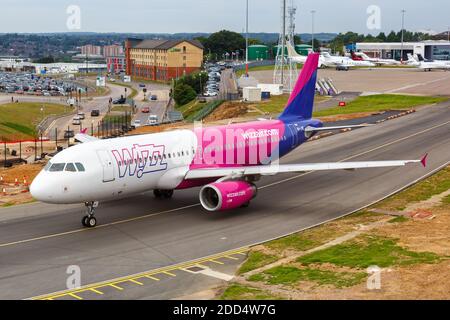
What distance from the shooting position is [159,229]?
1423 inches

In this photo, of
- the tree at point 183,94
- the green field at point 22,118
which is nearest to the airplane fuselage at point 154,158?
the green field at point 22,118

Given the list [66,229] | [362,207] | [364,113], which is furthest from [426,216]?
[364,113]

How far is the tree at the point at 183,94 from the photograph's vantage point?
157 m

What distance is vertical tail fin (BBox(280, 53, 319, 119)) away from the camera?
1975 inches

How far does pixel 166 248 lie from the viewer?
107ft

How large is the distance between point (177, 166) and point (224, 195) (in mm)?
4070

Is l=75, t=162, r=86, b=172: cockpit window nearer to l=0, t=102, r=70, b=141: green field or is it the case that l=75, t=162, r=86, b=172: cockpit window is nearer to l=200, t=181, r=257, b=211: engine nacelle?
l=200, t=181, r=257, b=211: engine nacelle

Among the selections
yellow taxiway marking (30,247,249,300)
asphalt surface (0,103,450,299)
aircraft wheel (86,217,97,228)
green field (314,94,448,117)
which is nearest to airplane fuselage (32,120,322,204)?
aircraft wheel (86,217,97,228)

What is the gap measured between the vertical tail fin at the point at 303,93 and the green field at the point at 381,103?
138 feet

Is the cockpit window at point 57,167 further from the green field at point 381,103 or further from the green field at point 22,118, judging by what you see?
the green field at point 381,103

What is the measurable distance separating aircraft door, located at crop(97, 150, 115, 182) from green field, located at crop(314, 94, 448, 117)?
60.7m

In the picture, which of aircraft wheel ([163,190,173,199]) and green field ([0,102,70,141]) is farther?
green field ([0,102,70,141])

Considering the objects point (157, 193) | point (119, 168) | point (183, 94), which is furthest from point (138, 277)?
point (183, 94)
